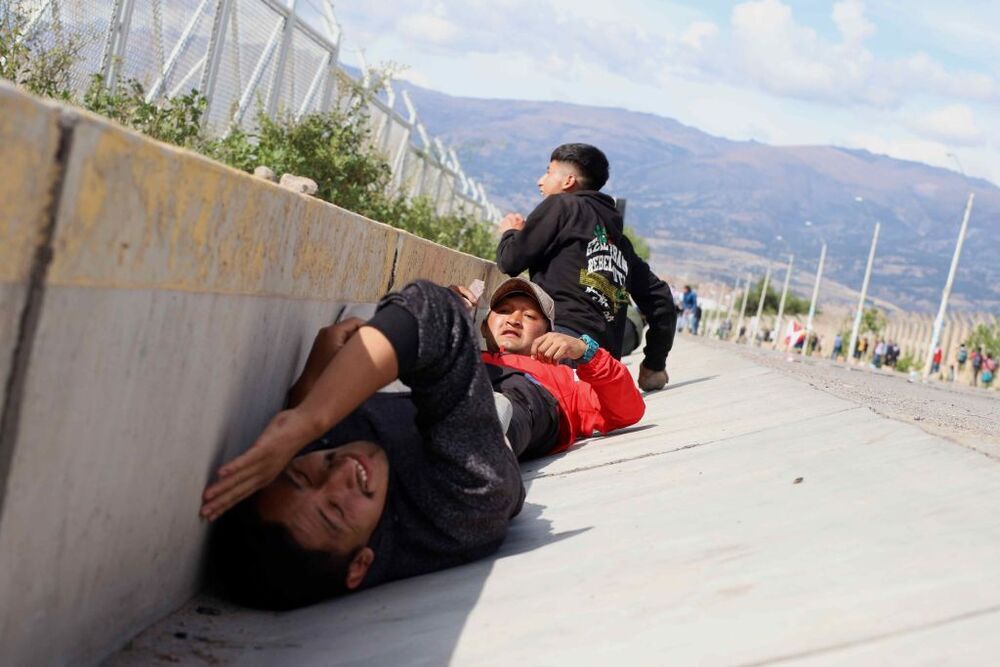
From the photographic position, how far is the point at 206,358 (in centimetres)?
312

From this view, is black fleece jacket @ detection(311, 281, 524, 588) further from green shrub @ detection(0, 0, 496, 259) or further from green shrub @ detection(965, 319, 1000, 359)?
green shrub @ detection(965, 319, 1000, 359)

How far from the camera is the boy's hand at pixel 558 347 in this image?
18.5 feet

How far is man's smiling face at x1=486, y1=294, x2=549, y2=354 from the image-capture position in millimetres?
6297

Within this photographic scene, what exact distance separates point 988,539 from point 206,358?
194cm

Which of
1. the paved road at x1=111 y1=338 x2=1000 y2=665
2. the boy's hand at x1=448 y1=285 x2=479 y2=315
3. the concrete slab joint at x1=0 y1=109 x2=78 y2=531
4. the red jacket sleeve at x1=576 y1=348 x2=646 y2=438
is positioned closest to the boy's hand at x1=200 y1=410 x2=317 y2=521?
the paved road at x1=111 y1=338 x2=1000 y2=665

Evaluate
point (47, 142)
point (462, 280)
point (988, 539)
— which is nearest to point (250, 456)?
point (47, 142)

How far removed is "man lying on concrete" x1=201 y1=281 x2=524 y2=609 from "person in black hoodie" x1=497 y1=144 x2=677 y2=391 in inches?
129

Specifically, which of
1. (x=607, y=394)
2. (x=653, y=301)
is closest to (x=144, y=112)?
(x=653, y=301)

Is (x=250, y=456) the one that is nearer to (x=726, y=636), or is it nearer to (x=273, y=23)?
(x=726, y=636)

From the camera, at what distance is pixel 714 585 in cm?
309

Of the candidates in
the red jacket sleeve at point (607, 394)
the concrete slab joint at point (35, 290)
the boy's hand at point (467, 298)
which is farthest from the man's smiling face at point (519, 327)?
the concrete slab joint at point (35, 290)

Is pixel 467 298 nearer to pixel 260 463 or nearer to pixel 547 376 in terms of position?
pixel 547 376

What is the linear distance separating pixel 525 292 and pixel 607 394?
2.06 feet

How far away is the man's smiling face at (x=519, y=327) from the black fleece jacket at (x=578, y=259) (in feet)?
2.41
